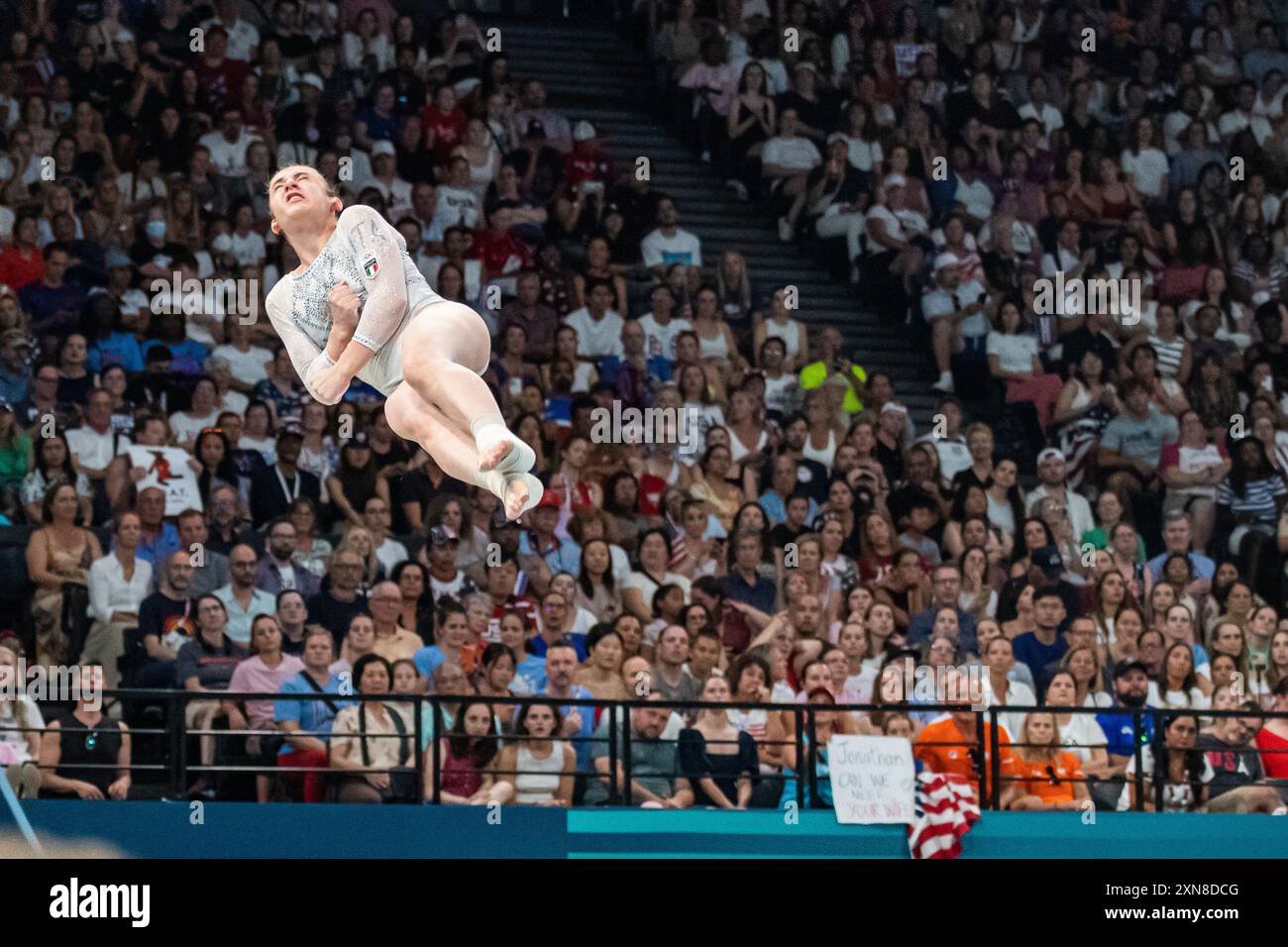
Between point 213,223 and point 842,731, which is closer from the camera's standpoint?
point 842,731

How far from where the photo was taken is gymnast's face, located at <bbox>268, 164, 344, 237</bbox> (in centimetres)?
733

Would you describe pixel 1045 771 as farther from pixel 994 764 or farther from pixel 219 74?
pixel 219 74

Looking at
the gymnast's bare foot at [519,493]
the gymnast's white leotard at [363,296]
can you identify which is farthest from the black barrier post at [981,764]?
the gymnast's bare foot at [519,493]

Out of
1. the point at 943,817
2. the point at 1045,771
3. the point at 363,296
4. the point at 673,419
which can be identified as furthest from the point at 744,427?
the point at 363,296

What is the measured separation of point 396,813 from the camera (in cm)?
1002

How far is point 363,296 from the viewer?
289 inches

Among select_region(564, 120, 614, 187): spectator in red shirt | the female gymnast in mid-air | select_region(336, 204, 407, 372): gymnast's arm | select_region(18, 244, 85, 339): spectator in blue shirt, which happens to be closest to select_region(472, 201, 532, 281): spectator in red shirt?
select_region(564, 120, 614, 187): spectator in red shirt

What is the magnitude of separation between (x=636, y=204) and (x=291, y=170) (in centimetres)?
660

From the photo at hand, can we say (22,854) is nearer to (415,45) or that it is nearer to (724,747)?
(724,747)

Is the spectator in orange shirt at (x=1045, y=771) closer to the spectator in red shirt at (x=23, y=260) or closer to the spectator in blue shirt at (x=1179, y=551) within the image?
the spectator in blue shirt at (x=1179, y=551)

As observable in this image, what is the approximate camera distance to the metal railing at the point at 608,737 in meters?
9.86

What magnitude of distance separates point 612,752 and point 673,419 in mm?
2777

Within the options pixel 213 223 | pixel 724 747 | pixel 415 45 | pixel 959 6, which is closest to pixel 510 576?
pixel 724 747

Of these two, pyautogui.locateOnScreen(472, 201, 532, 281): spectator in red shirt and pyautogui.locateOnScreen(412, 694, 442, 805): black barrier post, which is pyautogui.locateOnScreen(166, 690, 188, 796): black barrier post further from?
pyautogui.locateOnScreen(472, 201, 532, 281): spectator in red shirt
